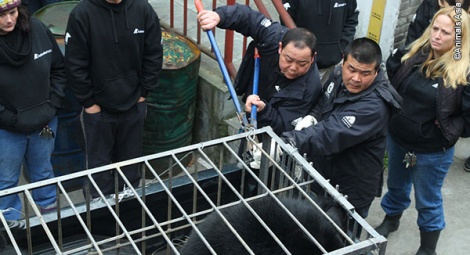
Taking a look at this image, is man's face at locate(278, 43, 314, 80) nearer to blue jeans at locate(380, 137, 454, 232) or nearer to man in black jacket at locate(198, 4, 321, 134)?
man in black jacket at locate(198, 4, 321, 134)

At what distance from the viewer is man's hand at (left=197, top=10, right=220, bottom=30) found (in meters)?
3.65

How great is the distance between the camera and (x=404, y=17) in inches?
231

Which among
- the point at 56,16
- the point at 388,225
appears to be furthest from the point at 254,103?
the point at 56,16

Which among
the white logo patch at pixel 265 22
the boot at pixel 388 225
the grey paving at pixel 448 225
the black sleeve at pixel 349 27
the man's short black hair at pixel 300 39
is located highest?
the man's short black hair at pixel 300 39

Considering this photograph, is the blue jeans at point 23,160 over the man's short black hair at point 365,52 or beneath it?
beneath

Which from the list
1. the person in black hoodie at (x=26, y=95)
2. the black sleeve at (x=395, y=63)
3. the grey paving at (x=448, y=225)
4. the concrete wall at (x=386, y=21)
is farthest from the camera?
the concrete wall at (x=386, y=21)

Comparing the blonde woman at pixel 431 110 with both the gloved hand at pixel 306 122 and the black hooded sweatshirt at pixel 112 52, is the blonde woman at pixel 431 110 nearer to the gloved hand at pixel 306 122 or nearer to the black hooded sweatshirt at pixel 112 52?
the gloved hand at pixel 306 122

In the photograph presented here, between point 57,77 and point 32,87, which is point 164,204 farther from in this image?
point 57,77

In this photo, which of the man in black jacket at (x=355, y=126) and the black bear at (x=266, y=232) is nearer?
the black bear at (x=266, y=232)

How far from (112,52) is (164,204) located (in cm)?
128

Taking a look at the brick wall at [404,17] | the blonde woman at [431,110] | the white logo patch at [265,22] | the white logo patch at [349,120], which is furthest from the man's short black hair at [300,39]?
the brick wall at [404,17]

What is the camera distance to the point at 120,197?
9.71 ft

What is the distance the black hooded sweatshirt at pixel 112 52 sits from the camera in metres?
3.84

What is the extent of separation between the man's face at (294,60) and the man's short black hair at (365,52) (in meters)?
0.27
